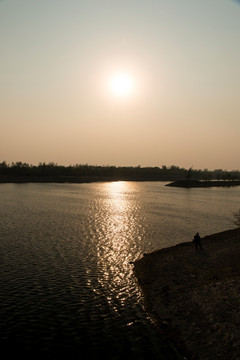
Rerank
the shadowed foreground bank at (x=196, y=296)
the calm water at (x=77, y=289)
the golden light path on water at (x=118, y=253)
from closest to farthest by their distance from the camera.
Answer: the shadowed foreground bank at (x=196, y=296)
the calm water at (x=77, y=289)
the golden light path on water at (x=118, y=253)

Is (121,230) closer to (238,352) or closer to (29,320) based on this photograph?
(29,320)

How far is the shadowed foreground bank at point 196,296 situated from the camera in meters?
17.6

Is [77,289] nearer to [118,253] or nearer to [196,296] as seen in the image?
[196,296]

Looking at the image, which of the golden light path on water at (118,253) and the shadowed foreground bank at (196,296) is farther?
the golden light path on water at (118,253)

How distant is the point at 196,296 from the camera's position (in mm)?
23312

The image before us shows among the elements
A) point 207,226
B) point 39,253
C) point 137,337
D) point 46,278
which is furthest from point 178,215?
point 137,337

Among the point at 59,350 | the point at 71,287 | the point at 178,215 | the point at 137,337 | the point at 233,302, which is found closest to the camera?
the point at 59,350

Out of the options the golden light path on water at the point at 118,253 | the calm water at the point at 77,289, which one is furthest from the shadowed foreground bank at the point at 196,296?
the golden light path on water at the point at 118,253

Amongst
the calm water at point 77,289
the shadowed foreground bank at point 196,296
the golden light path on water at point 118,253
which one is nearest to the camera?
the shadowed foreground bank at point 196,296

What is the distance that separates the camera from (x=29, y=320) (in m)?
20.9

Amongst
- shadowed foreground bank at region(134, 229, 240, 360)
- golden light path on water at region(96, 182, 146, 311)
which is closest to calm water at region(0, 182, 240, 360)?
golden light path on water at region(96, 182, 146, 311)

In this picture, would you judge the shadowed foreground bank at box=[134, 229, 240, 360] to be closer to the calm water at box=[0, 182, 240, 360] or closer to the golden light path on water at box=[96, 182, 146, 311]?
the calm water at box=[0, 182, 240, 360]

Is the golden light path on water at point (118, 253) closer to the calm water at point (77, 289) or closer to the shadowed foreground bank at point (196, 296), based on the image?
the calm water at point (77, 289)

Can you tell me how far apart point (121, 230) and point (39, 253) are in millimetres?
19620
